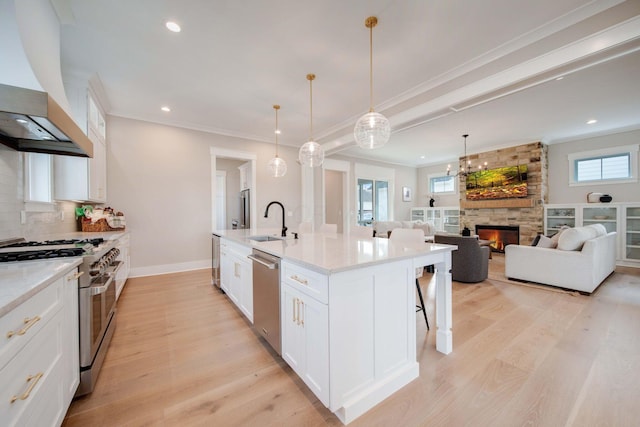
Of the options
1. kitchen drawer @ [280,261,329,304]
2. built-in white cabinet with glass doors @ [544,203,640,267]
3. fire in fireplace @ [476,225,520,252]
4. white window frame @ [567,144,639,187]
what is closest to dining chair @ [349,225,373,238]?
kitchen drawer @ [280,261,329,304]

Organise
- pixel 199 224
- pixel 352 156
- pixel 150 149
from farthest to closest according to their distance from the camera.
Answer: pixel 352 156
pixel 199 224
pixel 150 149

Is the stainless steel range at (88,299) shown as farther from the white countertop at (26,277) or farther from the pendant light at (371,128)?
the pendant light at (371,128)

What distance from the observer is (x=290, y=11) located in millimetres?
2131

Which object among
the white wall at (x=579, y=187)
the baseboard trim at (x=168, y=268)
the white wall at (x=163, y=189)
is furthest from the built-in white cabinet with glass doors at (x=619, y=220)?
the baseboard trim at (x=168, y=268)

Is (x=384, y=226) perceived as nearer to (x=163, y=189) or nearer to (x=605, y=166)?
(x=605, y=166)

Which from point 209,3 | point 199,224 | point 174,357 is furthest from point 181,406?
point 199,224

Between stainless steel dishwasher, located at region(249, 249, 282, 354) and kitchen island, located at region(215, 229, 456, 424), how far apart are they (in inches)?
3.3

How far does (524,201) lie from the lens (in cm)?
589

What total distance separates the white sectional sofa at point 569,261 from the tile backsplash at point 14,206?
19.6 ft

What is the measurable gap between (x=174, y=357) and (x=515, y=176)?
759 centimetres

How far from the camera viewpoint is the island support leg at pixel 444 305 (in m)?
1.93

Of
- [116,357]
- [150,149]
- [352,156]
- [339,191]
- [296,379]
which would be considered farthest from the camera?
[339,191]

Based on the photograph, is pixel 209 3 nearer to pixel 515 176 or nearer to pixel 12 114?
pixel 12 114

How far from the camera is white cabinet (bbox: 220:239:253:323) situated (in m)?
2.34
